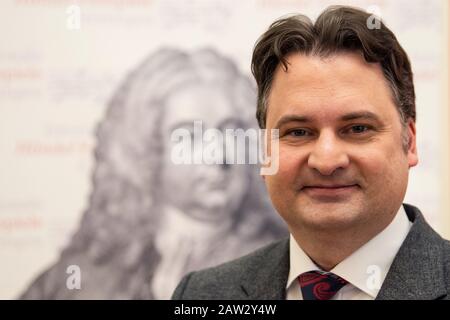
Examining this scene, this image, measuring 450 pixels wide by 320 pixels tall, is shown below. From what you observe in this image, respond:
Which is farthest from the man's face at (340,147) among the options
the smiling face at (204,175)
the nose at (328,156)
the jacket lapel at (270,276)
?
the smiling face at (204,175)

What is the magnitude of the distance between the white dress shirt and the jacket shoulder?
0.60 feet

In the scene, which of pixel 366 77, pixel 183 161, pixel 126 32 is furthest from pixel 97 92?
pixel 366 77

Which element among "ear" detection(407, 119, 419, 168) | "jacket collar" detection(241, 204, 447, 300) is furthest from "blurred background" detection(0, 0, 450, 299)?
"ear" detection(407, 119, 419, 168)

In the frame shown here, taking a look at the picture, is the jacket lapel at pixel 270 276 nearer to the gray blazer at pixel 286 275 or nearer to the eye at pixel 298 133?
the gray blazer at pixel 286 275

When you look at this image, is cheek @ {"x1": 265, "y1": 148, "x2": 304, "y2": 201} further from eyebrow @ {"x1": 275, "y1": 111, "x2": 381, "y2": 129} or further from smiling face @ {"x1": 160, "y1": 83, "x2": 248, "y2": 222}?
smiling face @ {"x1": 160, "y1": 83, "x2": 248, "y2": 222}

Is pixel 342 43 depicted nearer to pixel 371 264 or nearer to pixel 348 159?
pixel 348 159

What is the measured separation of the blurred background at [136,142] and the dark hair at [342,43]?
2.63ft

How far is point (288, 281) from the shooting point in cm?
137

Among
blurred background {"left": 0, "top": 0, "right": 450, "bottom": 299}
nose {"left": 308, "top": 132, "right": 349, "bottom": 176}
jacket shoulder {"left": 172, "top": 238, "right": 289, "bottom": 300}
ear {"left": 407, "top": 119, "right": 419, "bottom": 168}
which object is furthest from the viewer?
blurred background {"left": 0, "top": 0, "right": 450, "bottom": 299}

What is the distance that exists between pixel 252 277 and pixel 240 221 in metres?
0.67

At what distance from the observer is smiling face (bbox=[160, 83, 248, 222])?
211cm

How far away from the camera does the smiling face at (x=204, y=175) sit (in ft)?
6.92

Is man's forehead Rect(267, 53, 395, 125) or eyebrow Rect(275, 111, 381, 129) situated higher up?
man's forehead Rect(267, 53, 395, 125)

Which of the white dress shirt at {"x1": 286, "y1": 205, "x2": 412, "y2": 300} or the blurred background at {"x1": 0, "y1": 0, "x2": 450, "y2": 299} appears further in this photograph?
the blurred background at {"x1": 0, "y1": 0, "x2": 450, "y2": 299}
